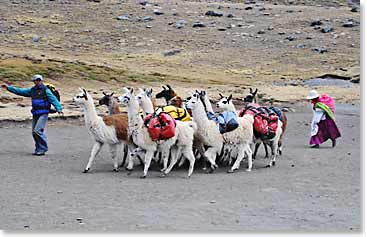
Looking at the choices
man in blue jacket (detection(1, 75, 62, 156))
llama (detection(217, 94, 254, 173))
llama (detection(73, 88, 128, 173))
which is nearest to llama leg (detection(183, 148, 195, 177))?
llama (detection(217, 94, 254, 173))

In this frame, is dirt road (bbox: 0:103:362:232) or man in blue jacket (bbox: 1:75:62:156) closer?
dirt road (bbox: 0:103:362:232)

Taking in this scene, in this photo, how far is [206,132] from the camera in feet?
46.0

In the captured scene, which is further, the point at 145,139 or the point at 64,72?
the point at 64,72

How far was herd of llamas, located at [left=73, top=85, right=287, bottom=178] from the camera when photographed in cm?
1348

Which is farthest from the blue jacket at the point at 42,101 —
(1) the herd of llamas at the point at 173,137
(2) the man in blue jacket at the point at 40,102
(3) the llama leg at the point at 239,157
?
(3) the llama leg at the point at 239,157

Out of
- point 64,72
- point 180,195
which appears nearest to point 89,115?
point 180,195

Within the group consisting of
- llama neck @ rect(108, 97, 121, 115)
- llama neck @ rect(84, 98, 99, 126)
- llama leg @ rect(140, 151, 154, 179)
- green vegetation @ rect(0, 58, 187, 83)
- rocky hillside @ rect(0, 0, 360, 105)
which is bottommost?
llama leg @ rect(140, 151, 154, 179)

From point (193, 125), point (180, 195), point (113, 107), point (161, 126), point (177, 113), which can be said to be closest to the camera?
point (180, 195)

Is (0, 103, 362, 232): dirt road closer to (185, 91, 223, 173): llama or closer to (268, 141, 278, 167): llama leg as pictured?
(268, 141, 278, 167): llama leg

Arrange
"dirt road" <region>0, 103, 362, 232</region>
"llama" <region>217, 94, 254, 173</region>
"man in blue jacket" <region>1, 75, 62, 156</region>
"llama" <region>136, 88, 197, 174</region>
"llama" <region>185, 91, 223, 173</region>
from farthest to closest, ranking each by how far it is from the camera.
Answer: "man in blue jacket" <region>1, 75, 62, 156</region> → "llama" <region>217, 94, 254, 173</region> → "llama" <region>185, 91, 223, 173</region> → "llama" <region>136, 88, 197, 174</region> → "dirt road" <region>0, 103, 362, 232</region>

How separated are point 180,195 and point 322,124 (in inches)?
271

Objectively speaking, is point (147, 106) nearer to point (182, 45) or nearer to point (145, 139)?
point (145, 139)

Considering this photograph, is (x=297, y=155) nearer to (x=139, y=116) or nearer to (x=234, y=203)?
(x=139, y=116)

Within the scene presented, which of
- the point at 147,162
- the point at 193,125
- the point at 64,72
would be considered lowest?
the point at 147,162
